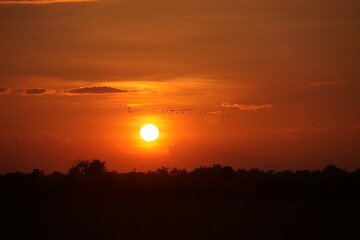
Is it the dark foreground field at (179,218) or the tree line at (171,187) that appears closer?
the dark foreground field at (179,218)

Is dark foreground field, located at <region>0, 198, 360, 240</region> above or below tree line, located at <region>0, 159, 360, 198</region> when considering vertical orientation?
below

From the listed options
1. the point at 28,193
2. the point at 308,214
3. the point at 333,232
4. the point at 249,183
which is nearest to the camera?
the point at 333,232

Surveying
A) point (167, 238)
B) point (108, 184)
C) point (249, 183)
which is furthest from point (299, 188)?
point (167, 238)

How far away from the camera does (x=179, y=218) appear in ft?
103

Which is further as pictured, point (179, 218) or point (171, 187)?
point (171, 187)

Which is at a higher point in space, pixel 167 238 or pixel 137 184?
pixel 137 184

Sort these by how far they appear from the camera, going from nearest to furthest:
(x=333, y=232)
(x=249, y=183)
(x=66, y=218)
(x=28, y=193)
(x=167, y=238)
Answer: (x=167, y=238) → (x=333, y=232) → (x=66, y=218) → (x=28, y=193) → (x=249, y=183)

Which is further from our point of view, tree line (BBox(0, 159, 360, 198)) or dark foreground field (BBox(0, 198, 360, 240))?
tree line (BBox(0, 159, 360, 198))

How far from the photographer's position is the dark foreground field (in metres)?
26.2

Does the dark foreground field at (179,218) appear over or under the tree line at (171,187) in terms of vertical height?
under

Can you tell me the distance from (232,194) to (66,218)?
16.6 m

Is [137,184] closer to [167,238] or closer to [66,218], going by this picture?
[66,218]

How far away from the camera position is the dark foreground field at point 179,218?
85.8 ft

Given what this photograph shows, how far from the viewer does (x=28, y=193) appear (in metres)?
43.2
